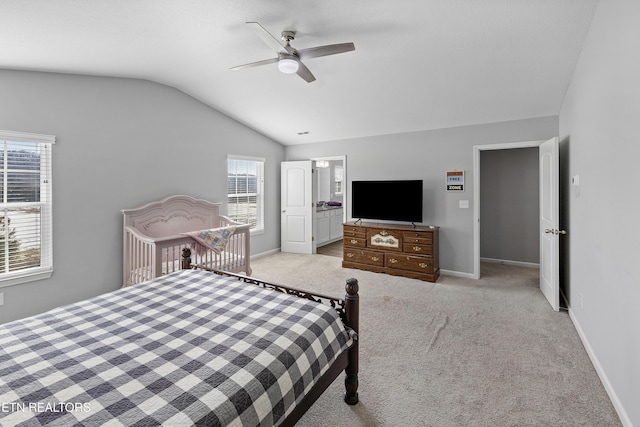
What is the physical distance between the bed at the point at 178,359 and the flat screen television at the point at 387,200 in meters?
3.22

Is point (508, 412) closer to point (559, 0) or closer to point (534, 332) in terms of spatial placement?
point (534, 332)

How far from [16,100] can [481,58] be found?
Answer: 463 centimetres

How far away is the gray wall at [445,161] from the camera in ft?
14.1

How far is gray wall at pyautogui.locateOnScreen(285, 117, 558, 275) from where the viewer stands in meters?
4.30

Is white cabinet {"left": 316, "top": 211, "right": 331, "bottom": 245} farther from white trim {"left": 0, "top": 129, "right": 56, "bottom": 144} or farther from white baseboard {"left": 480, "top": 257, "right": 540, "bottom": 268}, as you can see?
white trim {"left": 0, "top": 129, "right": 56, "bottom": 144}

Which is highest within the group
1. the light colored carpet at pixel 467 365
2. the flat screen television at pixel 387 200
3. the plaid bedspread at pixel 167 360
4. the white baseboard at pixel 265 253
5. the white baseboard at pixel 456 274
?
the flat screen television at pixel 387 200

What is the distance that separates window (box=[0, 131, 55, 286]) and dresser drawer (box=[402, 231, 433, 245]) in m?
4.45

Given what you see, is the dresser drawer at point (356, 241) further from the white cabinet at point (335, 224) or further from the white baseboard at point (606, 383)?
the white baseboard at point (606, 383)

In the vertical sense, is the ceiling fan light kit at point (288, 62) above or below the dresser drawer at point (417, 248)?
above

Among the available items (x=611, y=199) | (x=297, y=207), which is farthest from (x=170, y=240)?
(x=611, y=199)

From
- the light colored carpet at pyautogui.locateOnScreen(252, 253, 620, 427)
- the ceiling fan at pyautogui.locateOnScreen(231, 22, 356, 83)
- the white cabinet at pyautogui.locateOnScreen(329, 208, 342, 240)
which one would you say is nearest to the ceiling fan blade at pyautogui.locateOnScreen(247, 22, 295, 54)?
the ceiling fan at pyautogui.locateOnScreen(231, 22, 356, 83)

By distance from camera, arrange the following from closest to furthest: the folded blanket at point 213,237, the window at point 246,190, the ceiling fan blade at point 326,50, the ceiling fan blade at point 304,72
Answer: the ceiling fan blade at point 326,50
the ceiling fan blade at point 304,72
the folded blanket at point 213,237
the window at point 246,190

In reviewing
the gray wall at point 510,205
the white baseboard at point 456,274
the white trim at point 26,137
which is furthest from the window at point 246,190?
the gray wall at point 510,205

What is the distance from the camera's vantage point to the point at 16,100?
3.01 metres
